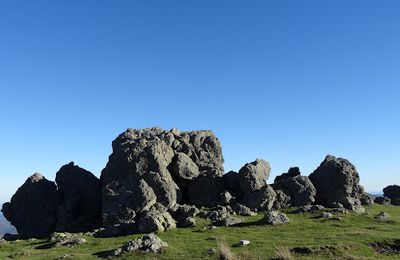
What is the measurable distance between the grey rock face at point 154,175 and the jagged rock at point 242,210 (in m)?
6.18

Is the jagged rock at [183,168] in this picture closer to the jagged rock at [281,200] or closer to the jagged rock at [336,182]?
the jagged rock at [281,200]

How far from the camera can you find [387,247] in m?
45.0

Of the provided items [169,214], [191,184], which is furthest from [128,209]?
[191,184]

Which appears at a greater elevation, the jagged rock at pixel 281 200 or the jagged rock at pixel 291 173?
the jagged rock at pixel 291 173

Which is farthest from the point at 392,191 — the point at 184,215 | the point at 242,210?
the point at 184,215

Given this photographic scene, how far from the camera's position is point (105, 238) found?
6022 centimetres

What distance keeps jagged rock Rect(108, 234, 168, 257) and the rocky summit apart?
697 inches

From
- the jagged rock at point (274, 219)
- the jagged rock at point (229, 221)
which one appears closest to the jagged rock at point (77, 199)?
the jagged rock at point (229, 221)

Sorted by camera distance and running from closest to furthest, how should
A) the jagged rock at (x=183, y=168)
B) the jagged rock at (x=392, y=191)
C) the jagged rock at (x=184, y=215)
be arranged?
the jagged rock at (x=184, y=215) → the jagged rock at (x=183, y=168) → the jagged rock at (x=392, y=191)

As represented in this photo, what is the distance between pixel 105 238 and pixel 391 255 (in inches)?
1411

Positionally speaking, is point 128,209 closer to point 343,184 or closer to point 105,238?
point 105,238

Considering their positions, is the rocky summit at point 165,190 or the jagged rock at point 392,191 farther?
the jagged rock at point 392,191

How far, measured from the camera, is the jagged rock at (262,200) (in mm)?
74062

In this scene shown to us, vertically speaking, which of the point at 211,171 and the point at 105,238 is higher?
the point at 211,171
